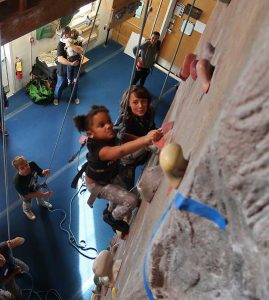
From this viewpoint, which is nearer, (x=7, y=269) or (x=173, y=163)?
(x=173, y=163)

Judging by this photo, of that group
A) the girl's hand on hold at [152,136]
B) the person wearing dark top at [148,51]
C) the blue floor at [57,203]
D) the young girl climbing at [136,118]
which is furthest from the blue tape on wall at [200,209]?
the person wearing dark top at [148,51]

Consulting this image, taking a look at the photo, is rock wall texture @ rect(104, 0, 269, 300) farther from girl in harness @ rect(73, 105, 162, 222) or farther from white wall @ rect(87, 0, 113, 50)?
white wall @ rect(87, 0, 113, 50)

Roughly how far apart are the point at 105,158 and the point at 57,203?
131 inches

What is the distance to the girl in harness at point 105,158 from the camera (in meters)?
2.33

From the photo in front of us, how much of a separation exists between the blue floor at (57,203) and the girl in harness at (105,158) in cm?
247

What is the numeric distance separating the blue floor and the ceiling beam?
291 centimetres

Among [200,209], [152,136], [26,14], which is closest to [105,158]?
[152,136]

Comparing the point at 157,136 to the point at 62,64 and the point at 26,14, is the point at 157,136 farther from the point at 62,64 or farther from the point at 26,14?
the point at 62,64

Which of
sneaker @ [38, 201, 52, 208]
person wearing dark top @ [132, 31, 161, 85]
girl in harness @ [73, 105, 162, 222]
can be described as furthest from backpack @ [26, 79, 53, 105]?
girl in harness @ [73, 105, 162, 222]

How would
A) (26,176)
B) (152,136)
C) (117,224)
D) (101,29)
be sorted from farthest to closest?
(101,29)
(26,176)
(117,224)
(152,136)

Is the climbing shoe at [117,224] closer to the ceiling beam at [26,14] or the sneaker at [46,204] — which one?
the ceiling beam at [26,14]

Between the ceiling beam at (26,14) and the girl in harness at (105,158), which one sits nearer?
the girl in harness at (105,158)

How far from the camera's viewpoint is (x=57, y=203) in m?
5.45

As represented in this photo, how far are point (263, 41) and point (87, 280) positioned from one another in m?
4.65
